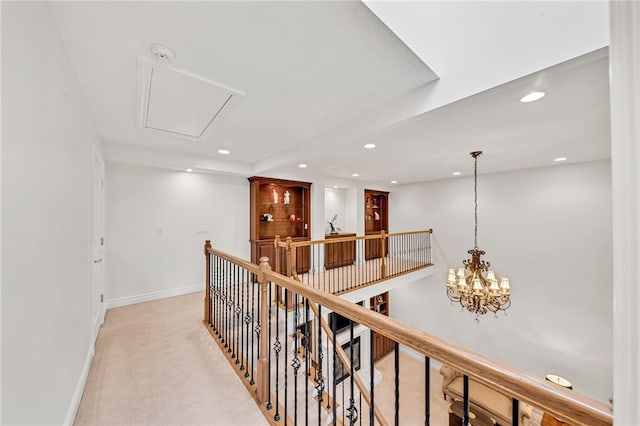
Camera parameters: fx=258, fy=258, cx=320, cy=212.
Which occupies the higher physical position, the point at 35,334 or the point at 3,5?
the point at 3,5

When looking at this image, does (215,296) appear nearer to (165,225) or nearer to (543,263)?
(165,225)

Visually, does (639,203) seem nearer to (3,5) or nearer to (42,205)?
(3,5)

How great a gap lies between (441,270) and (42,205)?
6301mm

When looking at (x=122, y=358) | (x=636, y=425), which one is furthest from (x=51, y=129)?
(x=636, y=425)

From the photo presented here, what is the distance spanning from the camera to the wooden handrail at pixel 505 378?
1.85 feet

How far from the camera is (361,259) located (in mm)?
6180

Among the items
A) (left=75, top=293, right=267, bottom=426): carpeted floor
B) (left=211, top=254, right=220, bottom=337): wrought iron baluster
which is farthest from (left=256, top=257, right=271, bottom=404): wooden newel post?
(left=211, top=254, right=220, bottom=337): wrought iron baluster

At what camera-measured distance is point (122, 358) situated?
234 centimetres

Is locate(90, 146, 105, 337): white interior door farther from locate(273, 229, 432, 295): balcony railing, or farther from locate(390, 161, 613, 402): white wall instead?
locate(390, 161, 613, 402): white wall

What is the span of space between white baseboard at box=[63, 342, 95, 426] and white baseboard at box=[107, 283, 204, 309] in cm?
157

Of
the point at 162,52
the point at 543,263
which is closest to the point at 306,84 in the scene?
the point at 162,52

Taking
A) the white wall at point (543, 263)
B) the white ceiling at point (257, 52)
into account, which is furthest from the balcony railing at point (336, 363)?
the white wall at point (543, 263)

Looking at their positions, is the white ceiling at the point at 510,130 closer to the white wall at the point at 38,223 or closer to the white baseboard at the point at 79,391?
the white wall at the point at 38,223

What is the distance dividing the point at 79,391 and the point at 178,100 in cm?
229
